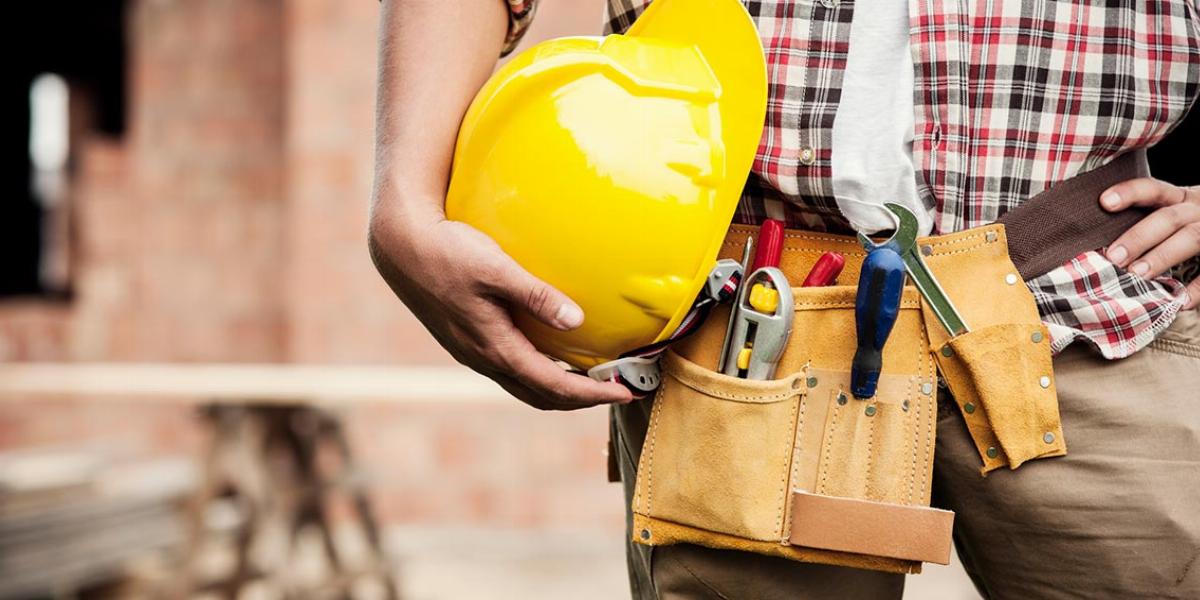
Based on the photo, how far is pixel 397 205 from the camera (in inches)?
47.3

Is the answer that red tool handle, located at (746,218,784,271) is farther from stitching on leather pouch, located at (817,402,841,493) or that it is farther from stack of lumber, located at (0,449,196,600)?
stack of lumber, located at (0,449,196,600)

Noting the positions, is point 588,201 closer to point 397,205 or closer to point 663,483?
point 397,205

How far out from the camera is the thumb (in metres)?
1.15

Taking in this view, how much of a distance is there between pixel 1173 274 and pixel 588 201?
2.37 ft

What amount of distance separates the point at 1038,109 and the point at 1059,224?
13 cm

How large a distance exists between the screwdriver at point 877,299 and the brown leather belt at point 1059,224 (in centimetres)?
15

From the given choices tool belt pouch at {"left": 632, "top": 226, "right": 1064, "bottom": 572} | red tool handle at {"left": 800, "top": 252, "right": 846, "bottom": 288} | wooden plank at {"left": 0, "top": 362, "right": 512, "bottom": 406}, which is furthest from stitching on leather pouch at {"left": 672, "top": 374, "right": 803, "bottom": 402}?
wooden plank at {"left": 0, "top": 362, "right": 512, "bottom": 406}

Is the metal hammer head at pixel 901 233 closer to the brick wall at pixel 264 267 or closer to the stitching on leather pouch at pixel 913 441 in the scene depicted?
the stitching on leather pouch at pixel 913 441

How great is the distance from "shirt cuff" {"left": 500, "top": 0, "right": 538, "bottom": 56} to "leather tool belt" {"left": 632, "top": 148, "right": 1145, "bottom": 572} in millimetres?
428

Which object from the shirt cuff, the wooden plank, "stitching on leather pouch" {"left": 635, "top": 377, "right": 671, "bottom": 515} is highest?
the shirt cuff

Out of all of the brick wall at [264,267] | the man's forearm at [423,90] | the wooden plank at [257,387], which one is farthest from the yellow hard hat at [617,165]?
the brick wall at [264,267]

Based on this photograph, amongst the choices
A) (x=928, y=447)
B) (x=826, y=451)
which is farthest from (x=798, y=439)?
(x=928, y=447)

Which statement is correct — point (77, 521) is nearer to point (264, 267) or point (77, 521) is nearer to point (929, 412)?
point (264, 267)

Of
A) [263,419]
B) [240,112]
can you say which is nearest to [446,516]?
[263,419]
